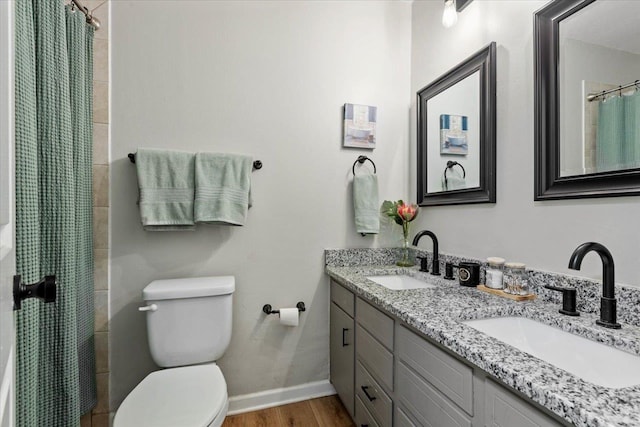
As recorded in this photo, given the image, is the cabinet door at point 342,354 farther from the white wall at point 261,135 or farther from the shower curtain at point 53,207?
the shower curtain at point 53,207

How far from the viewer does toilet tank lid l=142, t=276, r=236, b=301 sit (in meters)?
1.44

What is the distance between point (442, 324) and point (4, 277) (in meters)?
0.98

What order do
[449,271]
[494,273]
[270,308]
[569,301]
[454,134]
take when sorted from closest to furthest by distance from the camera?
[569,301] < [494,273] < [449,271] < [454,134] < [270,308]

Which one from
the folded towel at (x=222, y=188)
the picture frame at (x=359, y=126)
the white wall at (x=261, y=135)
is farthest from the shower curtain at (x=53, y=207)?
the picture frame at (x=359, y=126)

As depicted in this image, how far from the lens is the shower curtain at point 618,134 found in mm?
927

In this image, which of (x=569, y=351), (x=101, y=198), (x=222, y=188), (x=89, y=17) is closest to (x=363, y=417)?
(x=569, y=351)

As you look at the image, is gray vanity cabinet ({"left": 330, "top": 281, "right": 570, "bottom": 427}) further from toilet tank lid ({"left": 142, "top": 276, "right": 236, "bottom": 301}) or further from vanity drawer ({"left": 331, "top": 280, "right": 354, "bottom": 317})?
toilet tank lid ({"left": 142, "top": 276, "right": 236, "bottom": 301})

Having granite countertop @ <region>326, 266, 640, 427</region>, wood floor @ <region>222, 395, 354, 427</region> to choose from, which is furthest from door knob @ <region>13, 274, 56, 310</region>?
wood floor @ <region>222, 395, 354, 427</region>

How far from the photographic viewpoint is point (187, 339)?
1467mm

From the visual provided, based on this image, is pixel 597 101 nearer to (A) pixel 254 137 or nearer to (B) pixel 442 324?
(B) pixel 442 324

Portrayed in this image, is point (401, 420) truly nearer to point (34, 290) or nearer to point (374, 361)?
point (374, 361)

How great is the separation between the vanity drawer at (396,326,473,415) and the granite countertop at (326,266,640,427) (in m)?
0.06

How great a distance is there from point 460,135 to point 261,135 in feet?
3.60

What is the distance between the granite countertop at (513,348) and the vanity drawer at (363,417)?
0.51 metres
